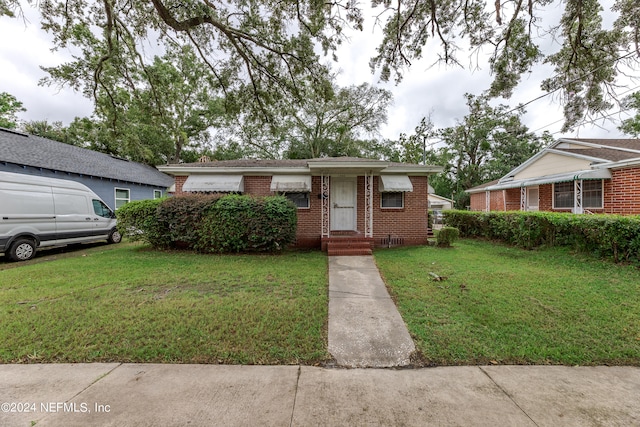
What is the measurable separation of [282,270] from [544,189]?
1513 centimetres

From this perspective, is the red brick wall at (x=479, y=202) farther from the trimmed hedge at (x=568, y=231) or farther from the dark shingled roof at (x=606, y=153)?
the trimmed hedge at (x=568, y=231)

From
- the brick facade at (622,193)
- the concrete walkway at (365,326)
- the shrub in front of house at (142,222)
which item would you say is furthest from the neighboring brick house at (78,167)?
the brick facade at (622,193)

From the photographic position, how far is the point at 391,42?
6.62 metres

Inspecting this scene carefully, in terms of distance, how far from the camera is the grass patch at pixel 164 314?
271 centimetres

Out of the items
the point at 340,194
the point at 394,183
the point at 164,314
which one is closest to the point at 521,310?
the point at 164,314

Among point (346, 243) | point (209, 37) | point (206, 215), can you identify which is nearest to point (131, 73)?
point (209, 37)

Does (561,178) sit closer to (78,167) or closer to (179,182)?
(179,182)

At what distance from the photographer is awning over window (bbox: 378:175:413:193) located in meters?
8.36

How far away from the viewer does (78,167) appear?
11.9 meters

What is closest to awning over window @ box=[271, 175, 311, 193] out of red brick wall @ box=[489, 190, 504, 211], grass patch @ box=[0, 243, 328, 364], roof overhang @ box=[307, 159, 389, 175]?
roof overhang @ box=[307, 159, 389, 175]

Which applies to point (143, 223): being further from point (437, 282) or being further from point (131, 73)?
point (437, 282)

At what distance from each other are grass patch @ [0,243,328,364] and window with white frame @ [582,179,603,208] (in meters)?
12.9

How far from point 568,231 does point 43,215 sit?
16.1m

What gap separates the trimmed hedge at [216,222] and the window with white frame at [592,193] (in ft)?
42.9
